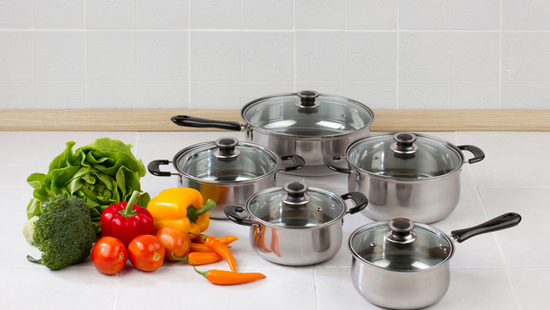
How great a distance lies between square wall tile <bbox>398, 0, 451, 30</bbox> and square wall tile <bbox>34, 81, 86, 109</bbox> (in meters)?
1.22

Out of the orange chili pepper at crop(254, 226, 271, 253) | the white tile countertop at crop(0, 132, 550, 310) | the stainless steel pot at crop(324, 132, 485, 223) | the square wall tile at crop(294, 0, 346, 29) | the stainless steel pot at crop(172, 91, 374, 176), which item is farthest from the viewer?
the square wall tile at crop(294, 0, 346, 29)

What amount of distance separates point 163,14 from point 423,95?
3.33 feet

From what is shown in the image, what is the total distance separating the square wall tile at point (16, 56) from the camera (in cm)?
247

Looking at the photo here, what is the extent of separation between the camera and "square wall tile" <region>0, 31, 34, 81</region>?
2.47 metres

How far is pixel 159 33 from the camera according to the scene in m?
2.46

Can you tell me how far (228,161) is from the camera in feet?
6.50

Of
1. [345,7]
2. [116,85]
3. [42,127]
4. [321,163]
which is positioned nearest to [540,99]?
[345,7]

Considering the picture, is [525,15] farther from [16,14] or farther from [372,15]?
[16,14]

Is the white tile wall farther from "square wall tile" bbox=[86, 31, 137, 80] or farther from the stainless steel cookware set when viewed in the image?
the stainless steel cookware set

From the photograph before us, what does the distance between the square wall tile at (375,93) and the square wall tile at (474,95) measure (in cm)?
22

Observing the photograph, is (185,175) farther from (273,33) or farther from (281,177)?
(273,33)

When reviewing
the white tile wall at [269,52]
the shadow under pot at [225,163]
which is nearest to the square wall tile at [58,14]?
the white tile wall at [269,52]

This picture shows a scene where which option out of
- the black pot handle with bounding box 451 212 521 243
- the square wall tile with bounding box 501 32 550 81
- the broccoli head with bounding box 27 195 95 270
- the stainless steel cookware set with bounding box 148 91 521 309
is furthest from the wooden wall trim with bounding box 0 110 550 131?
the black pot handle with bounding box 451 212 521 243

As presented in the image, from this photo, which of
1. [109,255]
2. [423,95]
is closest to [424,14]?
[423,95]
